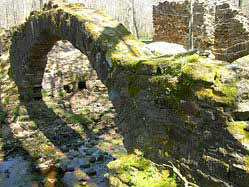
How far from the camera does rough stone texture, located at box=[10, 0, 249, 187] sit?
3299 millimetres

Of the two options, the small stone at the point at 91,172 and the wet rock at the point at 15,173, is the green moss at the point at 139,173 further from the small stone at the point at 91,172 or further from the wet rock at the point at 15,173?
the wet rock at the point at 15,173

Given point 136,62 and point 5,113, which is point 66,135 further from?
point 136,62

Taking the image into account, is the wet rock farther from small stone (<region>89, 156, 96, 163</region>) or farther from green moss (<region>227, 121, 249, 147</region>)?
green moss (<region>227, 121, 249, 147</region>)

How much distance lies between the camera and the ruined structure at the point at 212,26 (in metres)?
11.8

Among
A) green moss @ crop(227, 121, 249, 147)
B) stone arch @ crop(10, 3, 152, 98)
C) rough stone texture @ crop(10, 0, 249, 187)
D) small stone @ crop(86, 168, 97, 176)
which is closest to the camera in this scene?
green moss @ crop(227, 121, 249, 147)

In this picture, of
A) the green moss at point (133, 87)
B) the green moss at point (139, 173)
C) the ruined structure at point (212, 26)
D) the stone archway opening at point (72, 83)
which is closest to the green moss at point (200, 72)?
the green moss at point (133, 87)

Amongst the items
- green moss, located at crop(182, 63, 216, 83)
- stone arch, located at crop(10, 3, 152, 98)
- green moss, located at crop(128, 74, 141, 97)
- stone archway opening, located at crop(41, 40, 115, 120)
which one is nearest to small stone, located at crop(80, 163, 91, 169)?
stone arch, located at crop(10, 3, 152, 98)

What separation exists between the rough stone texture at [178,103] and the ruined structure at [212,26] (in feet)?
21.4

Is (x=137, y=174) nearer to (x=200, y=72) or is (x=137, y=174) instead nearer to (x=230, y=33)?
(x=200, y=72)

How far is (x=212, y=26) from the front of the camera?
12.1 m

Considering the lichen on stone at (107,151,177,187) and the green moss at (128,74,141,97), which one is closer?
the lichen on stone at (107,151,177,187)

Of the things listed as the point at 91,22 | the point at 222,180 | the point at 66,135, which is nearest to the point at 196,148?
the point at 222,180

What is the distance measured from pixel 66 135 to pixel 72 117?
111 centimetres

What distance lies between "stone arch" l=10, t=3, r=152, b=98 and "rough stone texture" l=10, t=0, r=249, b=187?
0.02m
